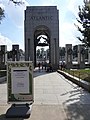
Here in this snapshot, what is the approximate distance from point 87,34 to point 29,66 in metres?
13.6

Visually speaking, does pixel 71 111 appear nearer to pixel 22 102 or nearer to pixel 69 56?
pixel 22 102

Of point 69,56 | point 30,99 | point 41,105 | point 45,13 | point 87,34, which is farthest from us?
point 69,56

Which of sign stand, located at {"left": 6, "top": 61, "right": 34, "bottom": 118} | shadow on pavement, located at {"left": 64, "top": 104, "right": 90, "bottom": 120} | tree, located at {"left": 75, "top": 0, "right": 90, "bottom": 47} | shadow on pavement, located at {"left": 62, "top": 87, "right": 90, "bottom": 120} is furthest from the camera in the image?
tree, located at {"left": 75, "top": 0, "right": 90, "bottom": 47}

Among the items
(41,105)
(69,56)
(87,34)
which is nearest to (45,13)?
(69,56)

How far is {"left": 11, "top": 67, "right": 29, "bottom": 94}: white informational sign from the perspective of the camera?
36.6 feet

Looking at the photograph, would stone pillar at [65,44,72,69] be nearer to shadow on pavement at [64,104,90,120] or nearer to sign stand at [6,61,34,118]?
shadow on pavement at [64,104,90,120]

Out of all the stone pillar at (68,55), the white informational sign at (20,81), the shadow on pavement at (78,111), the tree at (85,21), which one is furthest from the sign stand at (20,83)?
the stone pillar at (68,55)

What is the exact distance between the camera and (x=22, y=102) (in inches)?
442

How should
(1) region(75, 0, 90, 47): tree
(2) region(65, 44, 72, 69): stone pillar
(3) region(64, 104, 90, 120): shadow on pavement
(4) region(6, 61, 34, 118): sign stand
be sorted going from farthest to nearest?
(2) region(65, 44, 72, 69): stone pillar
(1) region(75, 0, 90, 47): tree
(4) region(6, 61, 34, 118): sign stand
(3) region(64, 104, 90, 120): shadow on pavement

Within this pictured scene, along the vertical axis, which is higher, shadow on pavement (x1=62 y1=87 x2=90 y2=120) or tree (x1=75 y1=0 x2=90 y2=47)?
tree (x1=75 y1=0 x2=90 y2=47)

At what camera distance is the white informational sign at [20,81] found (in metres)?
11.2

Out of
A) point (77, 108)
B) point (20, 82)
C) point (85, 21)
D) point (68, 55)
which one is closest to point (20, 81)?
point (20, 82)

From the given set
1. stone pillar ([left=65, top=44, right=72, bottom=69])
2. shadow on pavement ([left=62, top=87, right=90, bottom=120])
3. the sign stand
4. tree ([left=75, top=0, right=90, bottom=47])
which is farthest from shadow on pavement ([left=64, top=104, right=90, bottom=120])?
stone pillar ([left=65, top=44, right=72, bottom=69])

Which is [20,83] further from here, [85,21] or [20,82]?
[85,21]
